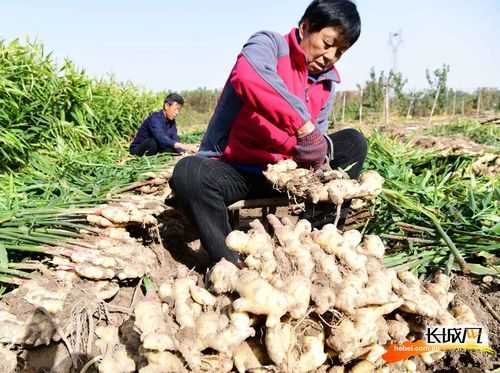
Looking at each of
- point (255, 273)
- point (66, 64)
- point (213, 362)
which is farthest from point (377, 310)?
point (66, 64)

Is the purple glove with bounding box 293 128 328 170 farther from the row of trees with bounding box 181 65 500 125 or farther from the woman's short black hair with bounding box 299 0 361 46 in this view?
the row of trees with bounding box 181 65 500 125

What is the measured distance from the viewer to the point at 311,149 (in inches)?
68.6

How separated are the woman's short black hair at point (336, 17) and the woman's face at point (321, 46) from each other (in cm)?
2

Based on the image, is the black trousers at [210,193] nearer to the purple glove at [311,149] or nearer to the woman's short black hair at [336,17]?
the purple glove at [311,149]

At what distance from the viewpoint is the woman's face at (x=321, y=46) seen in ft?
6.01

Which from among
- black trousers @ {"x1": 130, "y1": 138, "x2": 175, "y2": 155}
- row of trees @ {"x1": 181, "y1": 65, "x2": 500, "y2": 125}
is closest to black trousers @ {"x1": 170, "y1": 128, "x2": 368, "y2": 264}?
black trousers @ {"x1": 130, "y1": 138, "x2": 175, "y2": 155}

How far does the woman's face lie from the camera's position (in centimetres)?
183

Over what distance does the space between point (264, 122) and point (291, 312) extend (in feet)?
3.35

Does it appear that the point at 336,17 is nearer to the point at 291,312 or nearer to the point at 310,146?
the point at 310,146

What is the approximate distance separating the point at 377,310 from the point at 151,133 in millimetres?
4627

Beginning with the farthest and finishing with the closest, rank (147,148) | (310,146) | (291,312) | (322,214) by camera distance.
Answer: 1. (147,148)
2. (322,214)
3. (310,146)
4. (291,312)

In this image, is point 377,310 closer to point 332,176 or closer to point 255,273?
point 255,273

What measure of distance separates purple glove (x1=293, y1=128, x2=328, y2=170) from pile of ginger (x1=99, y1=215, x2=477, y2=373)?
46 centimetres

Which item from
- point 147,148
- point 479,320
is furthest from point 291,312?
point 147,148
